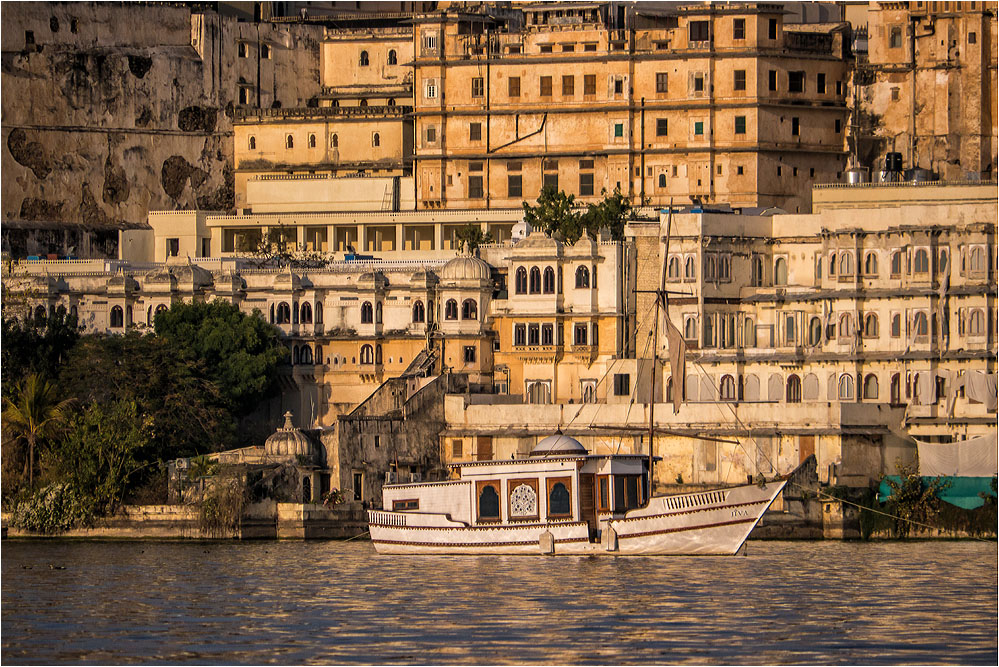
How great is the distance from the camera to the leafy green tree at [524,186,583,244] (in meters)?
91.2

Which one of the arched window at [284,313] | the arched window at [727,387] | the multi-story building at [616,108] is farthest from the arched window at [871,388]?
the arched window at [284,313]

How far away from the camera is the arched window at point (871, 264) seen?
82.9 metres

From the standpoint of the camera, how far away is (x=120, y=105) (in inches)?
4402

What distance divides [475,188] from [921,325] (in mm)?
27411

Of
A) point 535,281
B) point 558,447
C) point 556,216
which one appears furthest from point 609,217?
point 558,447

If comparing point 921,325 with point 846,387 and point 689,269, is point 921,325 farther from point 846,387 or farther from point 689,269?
point 689,269

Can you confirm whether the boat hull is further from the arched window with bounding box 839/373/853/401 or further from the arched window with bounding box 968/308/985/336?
the arched window with bounding box 968/308/985/336

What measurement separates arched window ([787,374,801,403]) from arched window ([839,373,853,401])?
4.82 ft

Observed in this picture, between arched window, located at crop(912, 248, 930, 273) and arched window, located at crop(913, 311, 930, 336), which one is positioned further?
arched window, located at crop(912, 248, 930, 273)

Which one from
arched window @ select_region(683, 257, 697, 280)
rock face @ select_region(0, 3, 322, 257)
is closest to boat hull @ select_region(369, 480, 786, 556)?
arched window @ select_region(683, 257, 697, 280)

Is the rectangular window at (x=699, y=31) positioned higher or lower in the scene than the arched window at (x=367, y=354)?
higher

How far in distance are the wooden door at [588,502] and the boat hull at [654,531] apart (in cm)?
23

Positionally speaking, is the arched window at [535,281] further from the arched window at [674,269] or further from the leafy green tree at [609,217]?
the leafy green tree at [609,217]

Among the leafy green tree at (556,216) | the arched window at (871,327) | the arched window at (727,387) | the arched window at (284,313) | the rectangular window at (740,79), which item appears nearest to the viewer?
the arched window at (871,327)
